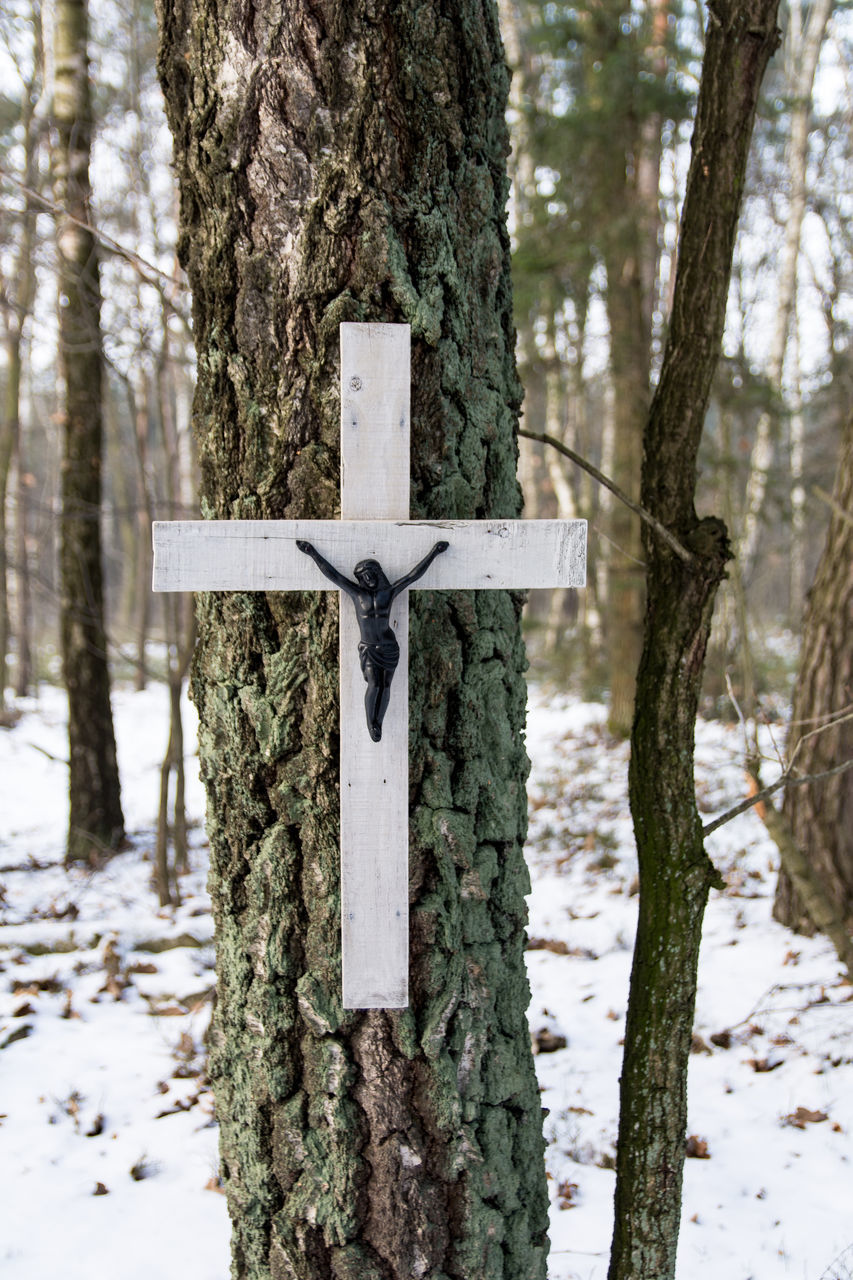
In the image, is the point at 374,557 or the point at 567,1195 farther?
the point at 567,1195

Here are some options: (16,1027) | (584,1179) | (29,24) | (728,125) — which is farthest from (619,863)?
(29,24)

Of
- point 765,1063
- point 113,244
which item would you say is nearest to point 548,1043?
point 765,1063

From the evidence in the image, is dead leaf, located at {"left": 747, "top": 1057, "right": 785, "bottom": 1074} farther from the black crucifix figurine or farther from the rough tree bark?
the black crucifix figurine

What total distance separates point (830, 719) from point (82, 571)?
496cm

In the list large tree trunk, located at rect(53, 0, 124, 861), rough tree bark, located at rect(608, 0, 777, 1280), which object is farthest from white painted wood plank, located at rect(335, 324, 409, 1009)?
large tree trunk, located at rect(53, 0, 124, 861)

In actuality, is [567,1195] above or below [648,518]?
below

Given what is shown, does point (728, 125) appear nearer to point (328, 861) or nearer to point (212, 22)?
point (212, 22)

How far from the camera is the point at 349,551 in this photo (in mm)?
1562

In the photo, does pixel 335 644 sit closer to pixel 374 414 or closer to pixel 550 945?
pixel 374 414

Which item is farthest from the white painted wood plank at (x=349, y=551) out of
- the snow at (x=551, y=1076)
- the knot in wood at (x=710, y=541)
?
the snow at (x=551, y=1076)

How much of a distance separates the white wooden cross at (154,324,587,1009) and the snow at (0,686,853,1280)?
1.24m

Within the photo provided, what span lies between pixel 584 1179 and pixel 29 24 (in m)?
10.4

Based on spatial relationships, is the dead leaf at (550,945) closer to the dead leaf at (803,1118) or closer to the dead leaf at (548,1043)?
the dead leaf at (548,1043)

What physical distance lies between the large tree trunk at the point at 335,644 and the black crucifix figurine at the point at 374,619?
0.12 meters
